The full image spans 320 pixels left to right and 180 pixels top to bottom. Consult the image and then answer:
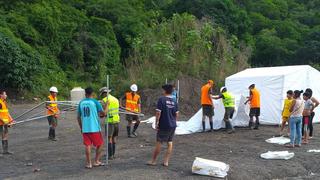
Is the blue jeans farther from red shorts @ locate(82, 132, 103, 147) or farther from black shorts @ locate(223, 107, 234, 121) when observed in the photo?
red shorts @ locate(82, 132, 103, 147)

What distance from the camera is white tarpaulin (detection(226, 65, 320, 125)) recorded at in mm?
19359

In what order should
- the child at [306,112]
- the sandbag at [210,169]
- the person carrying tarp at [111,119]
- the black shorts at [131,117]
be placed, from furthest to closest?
the black shorts at [131,117], the child at [306,112], the person carrying tarp at [111,119], the sandbag at [210,169]

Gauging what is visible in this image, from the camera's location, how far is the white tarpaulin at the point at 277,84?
63.5 ft

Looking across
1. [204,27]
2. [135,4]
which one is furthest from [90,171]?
[135,4]

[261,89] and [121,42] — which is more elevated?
[121,42]

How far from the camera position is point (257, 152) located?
1277cm

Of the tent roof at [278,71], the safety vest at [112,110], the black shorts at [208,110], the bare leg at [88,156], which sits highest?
the tent roof at [278,71]

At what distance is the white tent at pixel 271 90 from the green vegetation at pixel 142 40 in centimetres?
975

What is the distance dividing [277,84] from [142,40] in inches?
623

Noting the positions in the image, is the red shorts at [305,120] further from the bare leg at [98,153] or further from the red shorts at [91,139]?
the red shorts at [91,139]

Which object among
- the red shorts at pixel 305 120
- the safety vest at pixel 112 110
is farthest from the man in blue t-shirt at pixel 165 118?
the red shorts at pixel 305 120

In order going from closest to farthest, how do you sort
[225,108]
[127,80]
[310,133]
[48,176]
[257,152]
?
[48,176]
[257,152]
[310,133]
[225,108]
[127,80]

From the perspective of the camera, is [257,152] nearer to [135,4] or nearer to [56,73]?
[56,73]

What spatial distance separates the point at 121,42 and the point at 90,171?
44368mm
